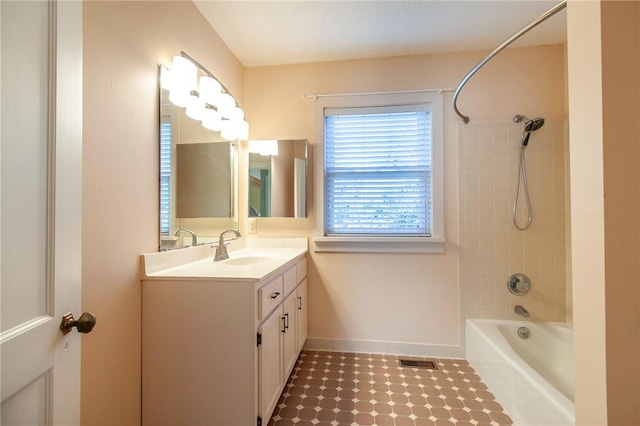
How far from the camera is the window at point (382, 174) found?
209 cm

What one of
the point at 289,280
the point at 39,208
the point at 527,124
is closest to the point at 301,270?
the point at 289,280

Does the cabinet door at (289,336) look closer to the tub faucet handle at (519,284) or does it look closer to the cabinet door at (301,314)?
the cabinet door at (301,314)

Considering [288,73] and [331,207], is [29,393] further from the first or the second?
[288,73]

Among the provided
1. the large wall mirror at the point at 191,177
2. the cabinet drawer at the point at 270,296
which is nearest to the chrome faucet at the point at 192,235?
the large wall mirror at the point at 191,177

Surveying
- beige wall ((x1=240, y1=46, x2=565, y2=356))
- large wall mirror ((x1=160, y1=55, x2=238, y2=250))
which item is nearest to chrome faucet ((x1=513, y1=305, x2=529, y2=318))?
beige wall ((x1=240, y1=46, x2=565, y2=356))

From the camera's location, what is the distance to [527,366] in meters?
1.40

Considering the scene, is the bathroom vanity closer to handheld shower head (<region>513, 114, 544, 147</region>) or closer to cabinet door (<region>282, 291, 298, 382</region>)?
cabinet door (<region>282, 291, 298, 382</region>)

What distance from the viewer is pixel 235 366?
117cm

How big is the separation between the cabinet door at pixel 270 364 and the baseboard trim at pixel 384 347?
715 mm

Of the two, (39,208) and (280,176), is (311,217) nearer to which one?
(280,176)

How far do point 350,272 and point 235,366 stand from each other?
3.94 ft

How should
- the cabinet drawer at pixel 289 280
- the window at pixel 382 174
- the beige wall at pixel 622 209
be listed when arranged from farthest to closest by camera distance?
1. the window at pixel 382 174
2. the cabinet drawer at pixel 289 280
3. the beige wall at pixel 622 209

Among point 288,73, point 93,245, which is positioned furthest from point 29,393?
point 288,73

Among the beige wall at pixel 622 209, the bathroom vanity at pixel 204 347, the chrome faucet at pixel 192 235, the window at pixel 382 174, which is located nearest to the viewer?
the beige wall at pixel 622 209
